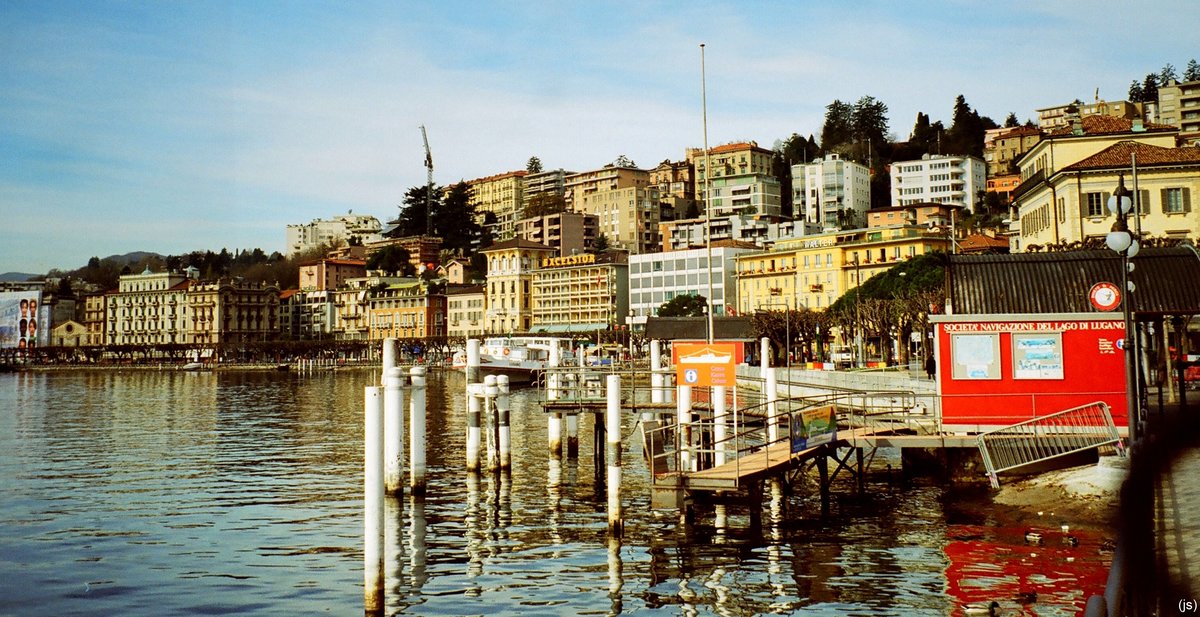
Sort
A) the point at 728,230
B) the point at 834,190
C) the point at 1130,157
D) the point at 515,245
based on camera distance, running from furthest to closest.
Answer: the point at 515,245 → the point at 834,190 → the point at 728,230 → the point at 1130,157

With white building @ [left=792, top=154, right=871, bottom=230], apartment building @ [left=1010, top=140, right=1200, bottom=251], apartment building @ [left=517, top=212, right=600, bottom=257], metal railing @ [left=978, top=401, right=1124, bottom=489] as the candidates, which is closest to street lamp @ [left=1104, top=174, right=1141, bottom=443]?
metal railing @ [left=978, top=401, right=1124, bottom=489]

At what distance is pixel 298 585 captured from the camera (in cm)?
1788

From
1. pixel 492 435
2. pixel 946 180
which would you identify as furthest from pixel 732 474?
pixel 946 180

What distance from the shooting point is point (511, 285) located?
17662 centimetres

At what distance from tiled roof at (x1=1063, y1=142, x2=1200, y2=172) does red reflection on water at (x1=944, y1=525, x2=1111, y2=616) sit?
150ft

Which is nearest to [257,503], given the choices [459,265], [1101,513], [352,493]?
[352,493]

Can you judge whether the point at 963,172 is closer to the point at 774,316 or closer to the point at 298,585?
the point at 774,316

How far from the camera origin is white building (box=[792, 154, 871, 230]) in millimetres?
173500

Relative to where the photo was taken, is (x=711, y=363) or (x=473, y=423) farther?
(x=473, y=423)

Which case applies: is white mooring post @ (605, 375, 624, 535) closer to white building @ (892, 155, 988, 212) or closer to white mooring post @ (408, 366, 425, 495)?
white mooring post @ (408, 366, 425, 495)

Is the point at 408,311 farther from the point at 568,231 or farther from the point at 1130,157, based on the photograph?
the point at 1130,157

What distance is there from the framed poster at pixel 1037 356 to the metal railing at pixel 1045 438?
1.15m

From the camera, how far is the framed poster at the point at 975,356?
82.8 ft

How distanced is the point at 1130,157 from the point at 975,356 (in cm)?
4161
